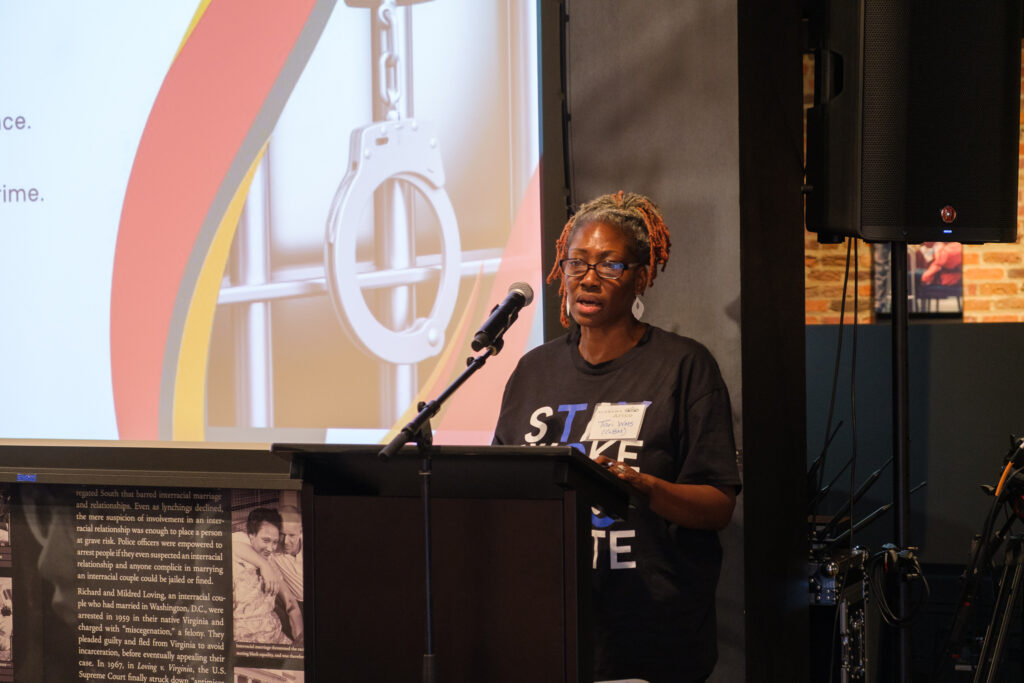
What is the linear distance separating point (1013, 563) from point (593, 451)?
4.47 ft

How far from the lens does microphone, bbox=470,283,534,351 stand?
171 cm

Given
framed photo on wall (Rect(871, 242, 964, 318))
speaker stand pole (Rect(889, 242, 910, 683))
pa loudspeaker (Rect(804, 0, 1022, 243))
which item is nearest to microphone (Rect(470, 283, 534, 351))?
pa loudspeaker (Rect(804, 0, 1022, 243))

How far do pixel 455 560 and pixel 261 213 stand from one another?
68.7 inches

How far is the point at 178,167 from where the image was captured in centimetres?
315

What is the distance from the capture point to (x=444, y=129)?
9.51 ft

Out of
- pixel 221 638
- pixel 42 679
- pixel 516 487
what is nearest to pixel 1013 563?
pixel 516 487

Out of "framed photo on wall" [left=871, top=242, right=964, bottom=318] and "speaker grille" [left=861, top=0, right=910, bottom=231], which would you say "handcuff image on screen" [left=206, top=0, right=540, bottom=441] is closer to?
"speaker grille" [left=861, top=0, right=910, bottom=231]

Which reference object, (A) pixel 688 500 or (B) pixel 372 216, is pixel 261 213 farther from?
(A) pixel 688 500

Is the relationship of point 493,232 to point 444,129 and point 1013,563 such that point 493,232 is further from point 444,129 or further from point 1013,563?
point 1013,563

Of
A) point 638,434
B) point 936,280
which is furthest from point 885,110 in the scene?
point 936,280

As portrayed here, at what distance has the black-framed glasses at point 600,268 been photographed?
7.00ft

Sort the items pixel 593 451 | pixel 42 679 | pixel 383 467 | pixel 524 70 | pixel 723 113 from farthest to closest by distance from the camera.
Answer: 1. pixel 42 679
2. pixel 524 70
3. pixel 723 113
4. pixel 593 451
5. pixel 383 467

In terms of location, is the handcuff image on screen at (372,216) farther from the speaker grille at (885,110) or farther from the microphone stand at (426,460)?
the microphone stand at (426,460)


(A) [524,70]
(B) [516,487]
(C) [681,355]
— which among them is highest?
(A) [524,70]
